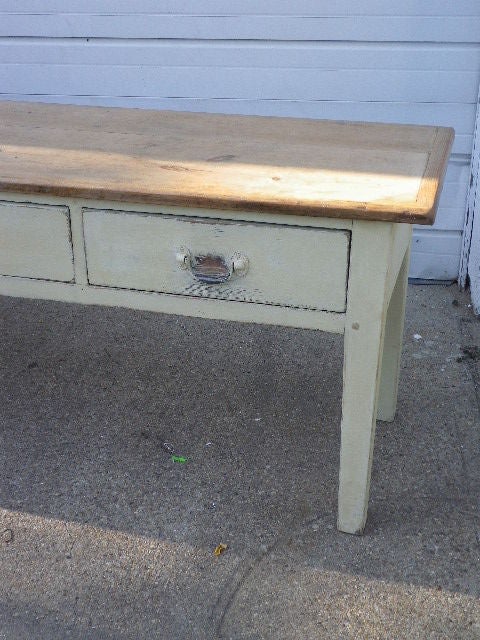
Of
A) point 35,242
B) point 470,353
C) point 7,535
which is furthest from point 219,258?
point 470,353

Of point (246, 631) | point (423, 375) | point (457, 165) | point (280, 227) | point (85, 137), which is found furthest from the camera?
point (457, 165)

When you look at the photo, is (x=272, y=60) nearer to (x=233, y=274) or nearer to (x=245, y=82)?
(x=245, y=82)

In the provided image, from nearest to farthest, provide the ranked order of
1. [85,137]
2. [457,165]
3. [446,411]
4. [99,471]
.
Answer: [85,137], [99,471], [446,411], [457,165]

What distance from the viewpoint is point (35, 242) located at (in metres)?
1.72

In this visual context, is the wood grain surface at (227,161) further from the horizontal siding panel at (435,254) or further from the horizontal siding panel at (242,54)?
the horizontal siding panel at (435,254)

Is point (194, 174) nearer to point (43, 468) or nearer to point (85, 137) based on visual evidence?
point (85, 137)

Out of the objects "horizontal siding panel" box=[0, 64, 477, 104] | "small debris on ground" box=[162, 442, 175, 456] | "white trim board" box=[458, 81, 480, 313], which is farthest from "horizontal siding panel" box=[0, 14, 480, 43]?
"small debris on ground" box=[162, 442, 175, 456]

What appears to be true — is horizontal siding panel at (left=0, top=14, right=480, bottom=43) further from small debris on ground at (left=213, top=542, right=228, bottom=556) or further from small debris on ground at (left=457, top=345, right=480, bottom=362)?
small debris on ground at (left=213, top=542, right=228, bottom=556)

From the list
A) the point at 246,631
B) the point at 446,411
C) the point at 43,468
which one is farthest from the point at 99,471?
the point at 446,411

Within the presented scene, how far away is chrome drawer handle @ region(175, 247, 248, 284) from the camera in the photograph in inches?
63.1

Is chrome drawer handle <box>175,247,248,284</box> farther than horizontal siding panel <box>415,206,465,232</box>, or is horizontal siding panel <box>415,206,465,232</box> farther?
horizontal siding panel <box>415,206,465,232</box>

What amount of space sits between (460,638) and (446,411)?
87 centimetres

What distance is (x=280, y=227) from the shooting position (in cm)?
156

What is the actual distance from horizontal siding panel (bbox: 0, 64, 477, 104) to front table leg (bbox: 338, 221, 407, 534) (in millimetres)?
1694
